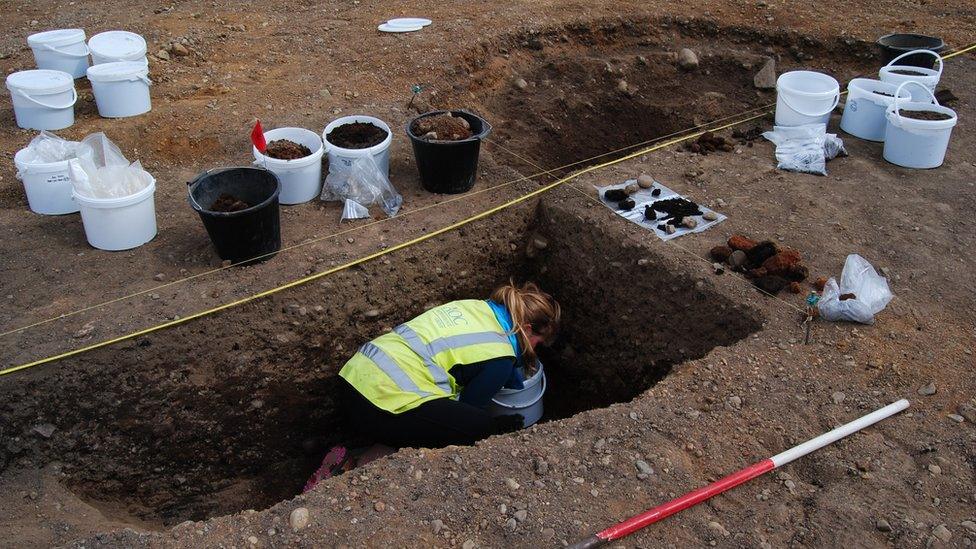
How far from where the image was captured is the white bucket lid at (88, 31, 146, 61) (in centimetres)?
557

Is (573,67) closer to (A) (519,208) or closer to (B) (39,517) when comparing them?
(A) (519,208)

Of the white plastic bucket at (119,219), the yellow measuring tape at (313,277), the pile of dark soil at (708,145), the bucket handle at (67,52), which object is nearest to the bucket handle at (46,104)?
the bucket handle at (67,52)

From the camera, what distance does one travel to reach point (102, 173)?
163 inches

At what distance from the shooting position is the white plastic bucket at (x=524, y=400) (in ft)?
14.3

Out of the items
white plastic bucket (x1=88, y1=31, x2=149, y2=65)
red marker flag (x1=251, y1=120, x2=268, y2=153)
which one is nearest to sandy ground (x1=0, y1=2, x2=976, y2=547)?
white plastic bucket (x1=88, y1=31, x2=149, y2=65)

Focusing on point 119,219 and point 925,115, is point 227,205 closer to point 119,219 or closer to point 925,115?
point 119,219

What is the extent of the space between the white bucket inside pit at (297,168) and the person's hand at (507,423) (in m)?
1.79

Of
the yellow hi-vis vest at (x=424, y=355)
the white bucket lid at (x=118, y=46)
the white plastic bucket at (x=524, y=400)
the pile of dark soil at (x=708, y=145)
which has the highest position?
the white bucket lid at (x=118, y=46)

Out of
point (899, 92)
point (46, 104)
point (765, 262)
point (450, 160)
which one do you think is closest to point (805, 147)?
point (899, 92)

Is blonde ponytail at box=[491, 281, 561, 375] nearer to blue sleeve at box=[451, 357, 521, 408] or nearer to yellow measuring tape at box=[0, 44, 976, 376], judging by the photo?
blue sleeve at box=[451, 357, 521, 408]

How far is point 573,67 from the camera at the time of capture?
22.4ft

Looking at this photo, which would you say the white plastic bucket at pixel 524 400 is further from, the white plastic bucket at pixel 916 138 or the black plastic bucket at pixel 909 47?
the black plastic bucket at pixel 909 47

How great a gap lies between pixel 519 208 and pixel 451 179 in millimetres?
456

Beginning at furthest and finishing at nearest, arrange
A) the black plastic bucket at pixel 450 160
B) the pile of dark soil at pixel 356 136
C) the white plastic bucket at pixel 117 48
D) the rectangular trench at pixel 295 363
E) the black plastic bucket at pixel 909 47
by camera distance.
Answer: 1. the black plastic bucket at pixel 909 47
2. the white plastic bucket at pixel 117 48
3. the pile of dark soil at pixel 356 136
4. the black plastic bucket at pixel 450 160
5. the rectangular trench at pixel 295 363
